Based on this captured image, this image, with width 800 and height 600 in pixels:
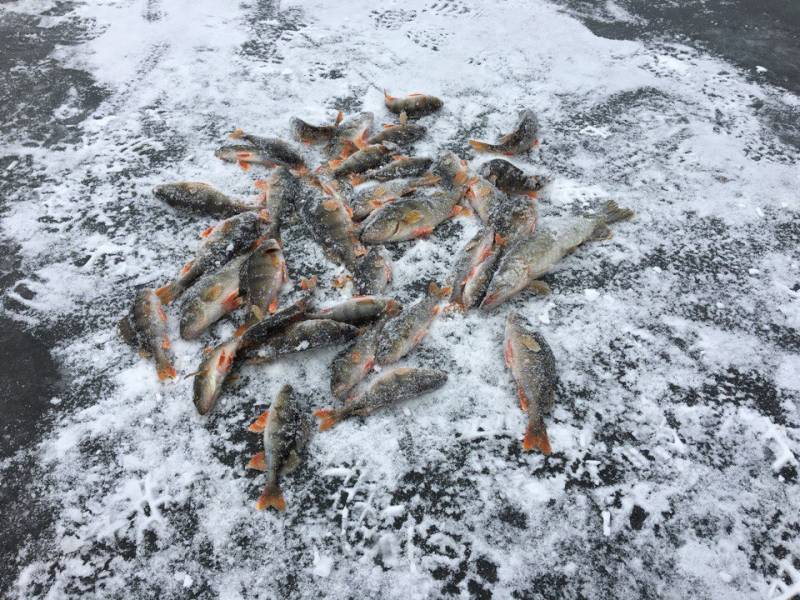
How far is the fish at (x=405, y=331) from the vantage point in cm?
305

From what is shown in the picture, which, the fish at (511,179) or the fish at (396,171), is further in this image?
the fish at (396,171)

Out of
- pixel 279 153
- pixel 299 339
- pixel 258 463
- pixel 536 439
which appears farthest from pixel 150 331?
pixel 536 439

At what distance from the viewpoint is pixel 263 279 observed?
10.8ft

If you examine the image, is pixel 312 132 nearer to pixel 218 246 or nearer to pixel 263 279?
pixel 218 246

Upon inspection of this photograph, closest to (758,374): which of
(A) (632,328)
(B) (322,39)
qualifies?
(A) (632,328)

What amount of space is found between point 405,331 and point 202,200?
6.83 feet

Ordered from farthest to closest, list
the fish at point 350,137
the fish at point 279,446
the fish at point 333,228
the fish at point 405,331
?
1. the fish at point 350,137
2. the fish at point 333,228
3. the fish at point 405,331
4. the fish at point 279,446

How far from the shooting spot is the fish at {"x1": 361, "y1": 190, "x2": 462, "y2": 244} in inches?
145

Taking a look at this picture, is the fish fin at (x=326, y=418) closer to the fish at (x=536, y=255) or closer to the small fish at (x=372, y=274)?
the small fish at (x=372, y=274)

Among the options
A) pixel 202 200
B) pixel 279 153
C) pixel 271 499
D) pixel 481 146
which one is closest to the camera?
pixel 271 499

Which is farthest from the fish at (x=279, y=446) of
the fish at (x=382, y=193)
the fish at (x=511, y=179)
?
the fish at (x=511, y=179)

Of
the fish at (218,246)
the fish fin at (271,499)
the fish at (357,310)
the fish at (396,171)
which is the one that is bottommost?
the fish fin at (271,499)

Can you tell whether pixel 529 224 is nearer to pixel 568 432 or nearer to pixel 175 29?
pixel 568 432

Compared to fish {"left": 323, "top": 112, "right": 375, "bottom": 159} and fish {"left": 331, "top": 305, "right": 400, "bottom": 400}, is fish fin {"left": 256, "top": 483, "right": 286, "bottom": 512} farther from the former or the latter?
fish {"left": 323, "top": 112, "right": 375, "bottom": 159}
